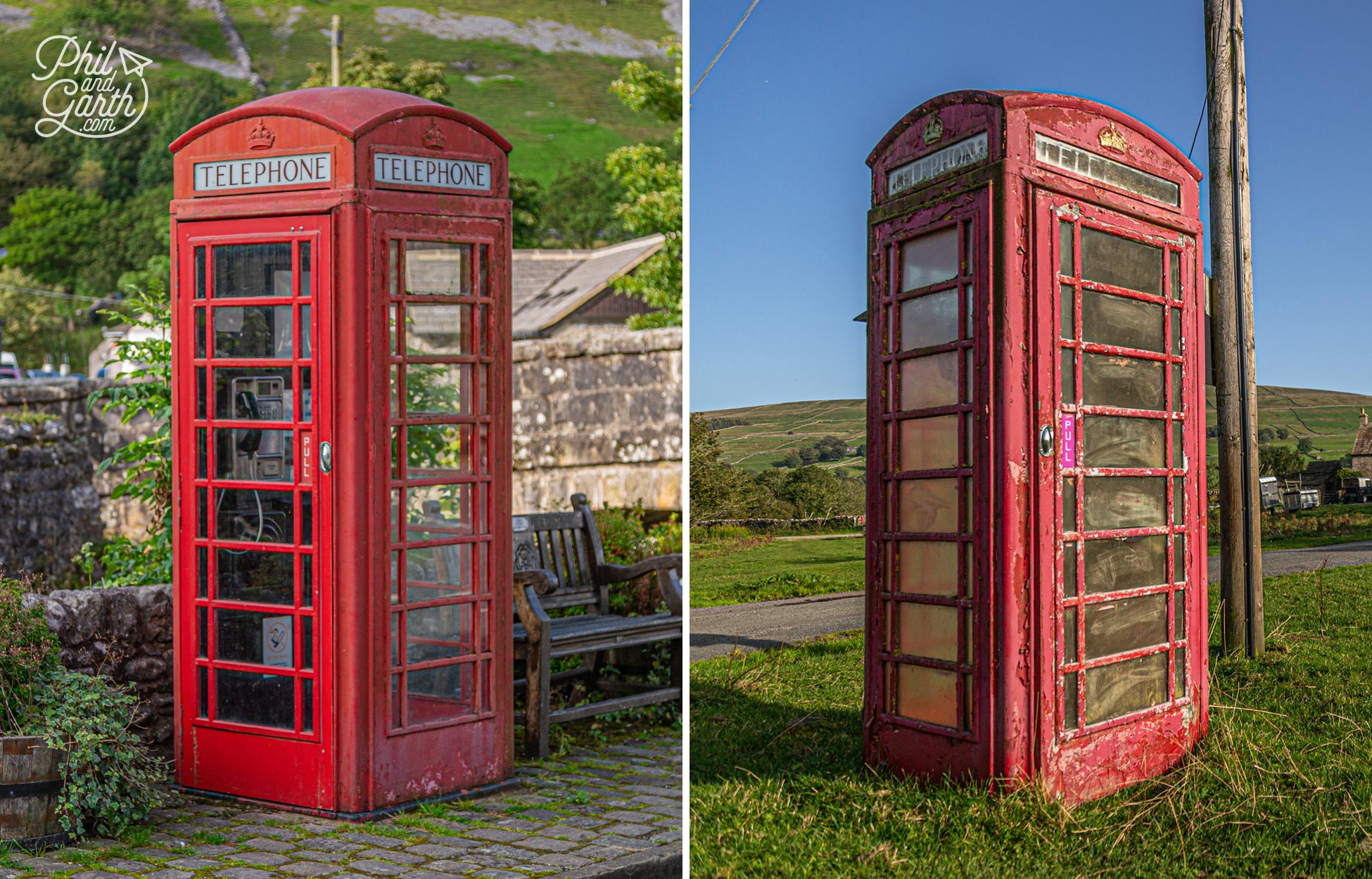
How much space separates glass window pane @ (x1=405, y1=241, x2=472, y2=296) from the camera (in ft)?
15.8

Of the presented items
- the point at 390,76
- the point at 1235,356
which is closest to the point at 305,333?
the point at 1235,356

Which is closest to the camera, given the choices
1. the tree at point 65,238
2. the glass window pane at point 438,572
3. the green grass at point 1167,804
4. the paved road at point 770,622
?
the green grass at point 1167,804

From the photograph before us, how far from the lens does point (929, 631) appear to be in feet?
12.1

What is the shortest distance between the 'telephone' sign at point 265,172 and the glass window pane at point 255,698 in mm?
1913

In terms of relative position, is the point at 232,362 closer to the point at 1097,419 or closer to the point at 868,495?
the point at 868,495

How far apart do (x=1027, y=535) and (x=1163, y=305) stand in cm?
87

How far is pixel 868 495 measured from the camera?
385cm

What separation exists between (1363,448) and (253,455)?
3872mm

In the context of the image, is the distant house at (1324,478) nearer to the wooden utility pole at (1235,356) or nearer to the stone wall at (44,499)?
the wooden utility pole at (1235,356)

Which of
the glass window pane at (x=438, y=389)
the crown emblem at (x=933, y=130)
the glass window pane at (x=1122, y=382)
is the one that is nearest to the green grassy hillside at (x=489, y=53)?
the glass window pane at (x=438, y=389)

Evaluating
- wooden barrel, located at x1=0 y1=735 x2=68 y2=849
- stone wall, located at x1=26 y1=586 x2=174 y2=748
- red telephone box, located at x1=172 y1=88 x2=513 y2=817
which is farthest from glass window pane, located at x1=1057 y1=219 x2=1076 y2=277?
stone wall, located at x1=26 y1=586 x2=174 y2=748

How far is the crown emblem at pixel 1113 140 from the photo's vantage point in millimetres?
3566

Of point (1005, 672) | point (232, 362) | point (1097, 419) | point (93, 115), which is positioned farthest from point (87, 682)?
point (93, 115)

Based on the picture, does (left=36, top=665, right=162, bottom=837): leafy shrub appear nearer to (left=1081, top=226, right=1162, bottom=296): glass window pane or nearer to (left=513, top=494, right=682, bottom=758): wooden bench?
(left=513, top=494, right=682, bottom=758): wooden bench
